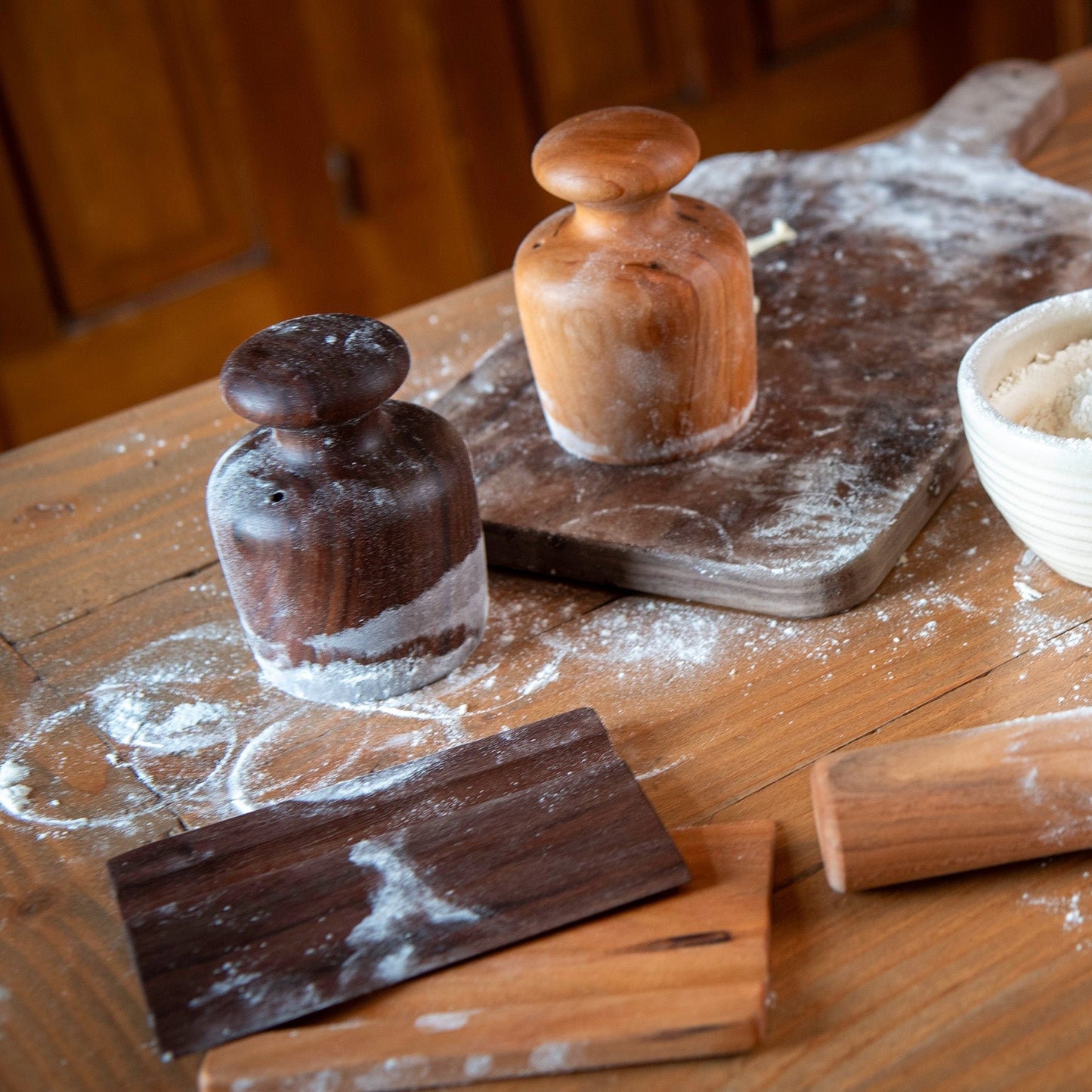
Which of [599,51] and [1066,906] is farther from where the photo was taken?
[599,51]

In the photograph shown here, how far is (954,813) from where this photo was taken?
1.67ft

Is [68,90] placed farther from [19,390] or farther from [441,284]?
[441,284]

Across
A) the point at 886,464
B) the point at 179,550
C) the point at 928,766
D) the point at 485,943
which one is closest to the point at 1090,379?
the point at 886,464

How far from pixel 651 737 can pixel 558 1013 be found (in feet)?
0.57

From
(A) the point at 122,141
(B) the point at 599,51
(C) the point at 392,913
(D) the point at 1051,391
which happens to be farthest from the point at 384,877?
(B) the point at 599,51

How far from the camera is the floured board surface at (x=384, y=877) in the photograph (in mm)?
504

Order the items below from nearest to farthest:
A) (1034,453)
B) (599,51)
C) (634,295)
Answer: (1034,453) < (634,295) < (599,51)

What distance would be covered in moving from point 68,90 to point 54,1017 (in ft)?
4.88

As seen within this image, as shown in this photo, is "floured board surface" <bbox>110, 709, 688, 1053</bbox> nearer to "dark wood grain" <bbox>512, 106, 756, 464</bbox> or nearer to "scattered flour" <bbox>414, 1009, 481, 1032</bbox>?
"scattered flour" <bbox>414, 1009, 481, 1032</bbox>

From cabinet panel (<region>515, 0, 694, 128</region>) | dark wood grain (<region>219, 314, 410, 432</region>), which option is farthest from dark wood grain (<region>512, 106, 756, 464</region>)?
cabinet panel (<region>515, 0, 694, 128</region>)

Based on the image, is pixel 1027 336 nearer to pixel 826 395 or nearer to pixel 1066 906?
pixel 826 395

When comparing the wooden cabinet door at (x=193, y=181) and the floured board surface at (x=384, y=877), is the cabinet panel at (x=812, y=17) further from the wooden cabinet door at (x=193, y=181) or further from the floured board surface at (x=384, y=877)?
the floured board surface at (x=384, y=877)

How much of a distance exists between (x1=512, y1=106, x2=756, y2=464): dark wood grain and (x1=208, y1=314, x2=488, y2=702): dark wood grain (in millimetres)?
125

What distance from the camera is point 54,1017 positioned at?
1.74 feet
